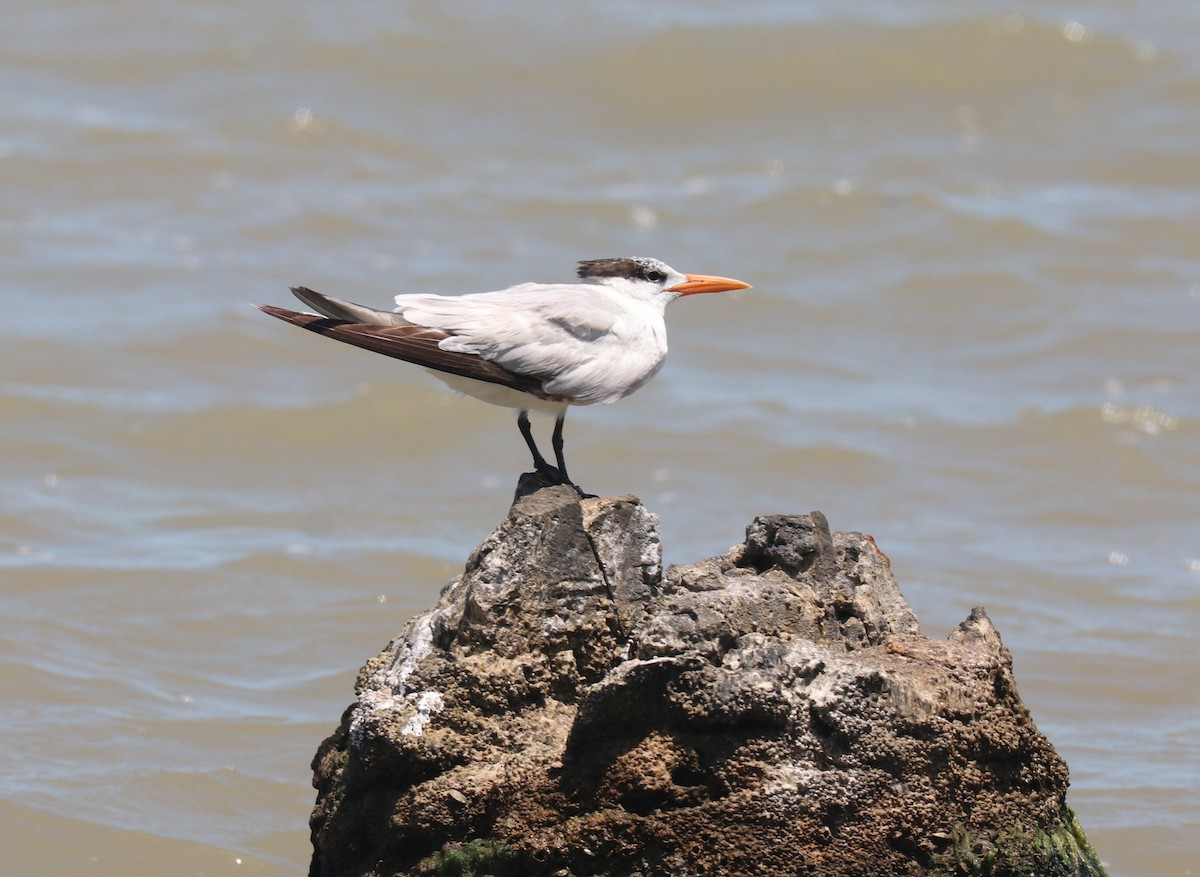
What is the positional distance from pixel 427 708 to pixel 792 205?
1299cm

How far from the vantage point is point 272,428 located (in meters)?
13.7

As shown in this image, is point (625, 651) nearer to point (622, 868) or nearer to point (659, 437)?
point (622, 868)

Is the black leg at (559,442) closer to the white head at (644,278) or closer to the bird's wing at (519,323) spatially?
the bird's wing at (519,323)

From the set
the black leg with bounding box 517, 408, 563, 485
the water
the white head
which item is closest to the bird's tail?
the black leg with bounding box 517, 408, 563, 485

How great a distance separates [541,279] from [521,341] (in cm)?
925

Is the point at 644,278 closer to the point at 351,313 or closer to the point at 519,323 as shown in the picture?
the point at 519,323

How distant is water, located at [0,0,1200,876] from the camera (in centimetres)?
956

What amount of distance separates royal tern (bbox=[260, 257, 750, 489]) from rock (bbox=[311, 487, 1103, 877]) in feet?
3.05

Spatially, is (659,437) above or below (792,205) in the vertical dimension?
below

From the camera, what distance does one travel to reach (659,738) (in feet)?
16.4

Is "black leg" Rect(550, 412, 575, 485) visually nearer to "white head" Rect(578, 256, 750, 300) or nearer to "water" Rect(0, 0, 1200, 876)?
"white head" Rect(578, 256, 750, 300)

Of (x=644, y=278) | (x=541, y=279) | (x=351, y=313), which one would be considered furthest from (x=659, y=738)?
(x=541, y=279)

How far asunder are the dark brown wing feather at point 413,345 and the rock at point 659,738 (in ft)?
2.97

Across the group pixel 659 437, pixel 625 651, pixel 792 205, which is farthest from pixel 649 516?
pixel 792 205
